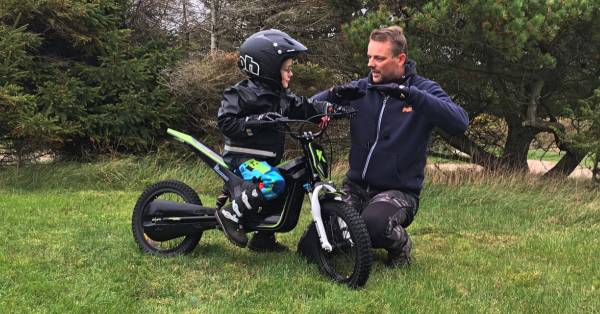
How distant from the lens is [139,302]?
322 centimetres

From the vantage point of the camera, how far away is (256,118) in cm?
357

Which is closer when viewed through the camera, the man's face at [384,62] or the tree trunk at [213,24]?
the man's face at [384,62]

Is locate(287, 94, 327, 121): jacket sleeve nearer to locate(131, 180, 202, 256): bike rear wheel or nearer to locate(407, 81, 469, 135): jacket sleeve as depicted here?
locate(407, 81, 469, 135): jacket sleeve

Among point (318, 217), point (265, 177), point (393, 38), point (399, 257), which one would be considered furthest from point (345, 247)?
point (393, 38)

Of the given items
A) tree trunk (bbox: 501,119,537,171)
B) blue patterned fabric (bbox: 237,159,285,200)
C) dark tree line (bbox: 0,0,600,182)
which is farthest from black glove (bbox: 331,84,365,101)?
tree trunk (bbox: 501,119,537,171)

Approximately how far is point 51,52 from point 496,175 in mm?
6870

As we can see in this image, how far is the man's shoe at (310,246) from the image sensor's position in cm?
385

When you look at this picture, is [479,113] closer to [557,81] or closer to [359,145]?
[557,81]

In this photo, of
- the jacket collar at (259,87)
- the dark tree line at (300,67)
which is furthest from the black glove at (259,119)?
the dark tree line at (300,67)

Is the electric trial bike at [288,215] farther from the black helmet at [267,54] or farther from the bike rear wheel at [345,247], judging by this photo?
the black helmet at [267,54]

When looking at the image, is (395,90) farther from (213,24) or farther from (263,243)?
(213,24)

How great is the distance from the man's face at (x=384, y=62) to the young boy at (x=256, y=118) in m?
0.45

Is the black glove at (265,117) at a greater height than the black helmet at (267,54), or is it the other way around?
the black helmet at (267,54)

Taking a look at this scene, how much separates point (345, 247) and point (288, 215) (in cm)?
43
